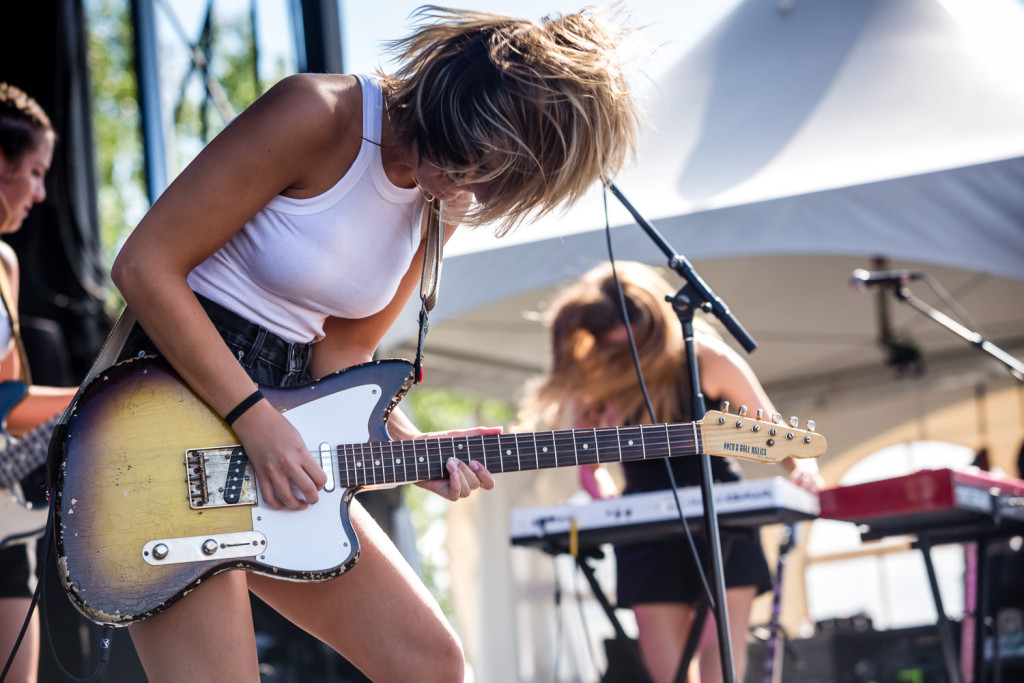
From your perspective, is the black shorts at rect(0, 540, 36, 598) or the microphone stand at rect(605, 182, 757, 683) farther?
the black shorts at rect(0, 540, 36, 598)

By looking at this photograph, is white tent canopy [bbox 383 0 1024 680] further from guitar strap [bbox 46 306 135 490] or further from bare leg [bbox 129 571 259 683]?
bare leg [bbox 129 571 259 683]

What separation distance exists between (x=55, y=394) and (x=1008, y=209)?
4.02 meters

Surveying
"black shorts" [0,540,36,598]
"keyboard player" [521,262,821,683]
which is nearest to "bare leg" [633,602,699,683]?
"keyboard player" [521,262,821,683]

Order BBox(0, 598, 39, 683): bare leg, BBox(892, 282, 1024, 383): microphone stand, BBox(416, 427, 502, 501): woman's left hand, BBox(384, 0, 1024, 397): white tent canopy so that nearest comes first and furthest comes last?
BBox(416, 427, 502, 501): woman's left hand → BBox(0, 598, 39, 683): bare leg → BBox(892, 282, 1024, 383): microphone stand → BBox(384, 0, 1024, 397): white tent canopy

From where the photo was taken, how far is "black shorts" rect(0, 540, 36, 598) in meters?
2.57

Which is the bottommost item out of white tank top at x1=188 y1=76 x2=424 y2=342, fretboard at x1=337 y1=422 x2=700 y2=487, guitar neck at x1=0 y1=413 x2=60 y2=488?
fretboard at x1=337 y1=422 x2=700 y2=487

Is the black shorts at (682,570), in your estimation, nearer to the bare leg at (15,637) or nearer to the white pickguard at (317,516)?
the white pickguard at (317,516)

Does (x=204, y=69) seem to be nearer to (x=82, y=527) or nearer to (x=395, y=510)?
(x=395, y=510)

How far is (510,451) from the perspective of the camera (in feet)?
6.13

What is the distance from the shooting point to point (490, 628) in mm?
7211

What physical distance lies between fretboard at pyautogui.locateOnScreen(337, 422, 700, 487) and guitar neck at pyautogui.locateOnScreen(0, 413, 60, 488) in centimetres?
132

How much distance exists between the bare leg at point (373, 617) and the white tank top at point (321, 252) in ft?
1.34

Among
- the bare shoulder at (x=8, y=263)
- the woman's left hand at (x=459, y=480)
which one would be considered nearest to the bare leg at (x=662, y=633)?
the woman's left hand at (x=459, y=480)

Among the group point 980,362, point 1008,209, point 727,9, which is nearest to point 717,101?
point 727,9
